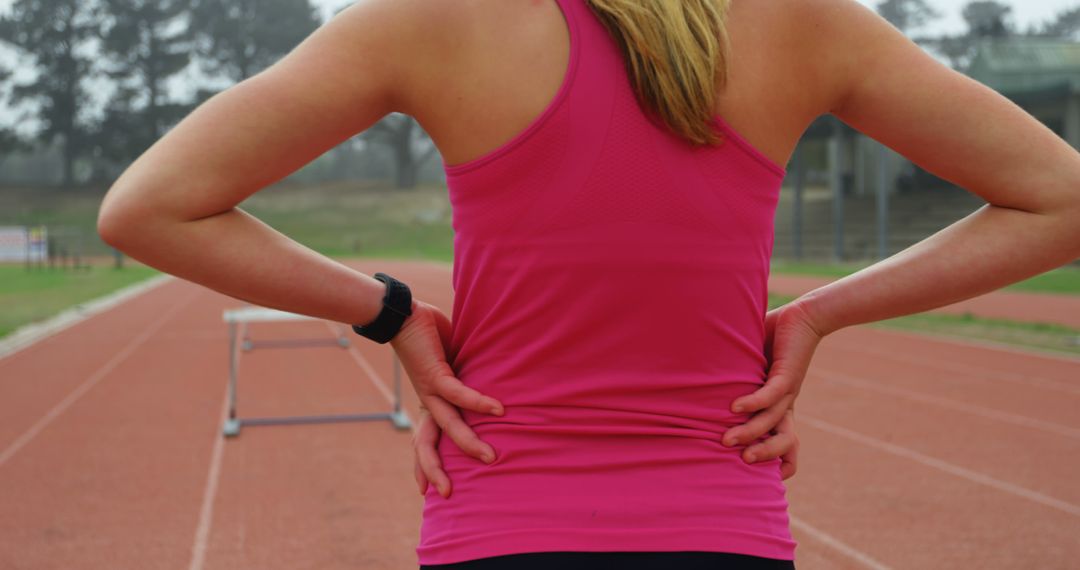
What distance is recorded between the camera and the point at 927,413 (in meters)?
8.02

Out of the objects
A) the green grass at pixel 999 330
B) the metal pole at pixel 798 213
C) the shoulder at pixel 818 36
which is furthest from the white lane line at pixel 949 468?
the metal pole at pixel 798 213

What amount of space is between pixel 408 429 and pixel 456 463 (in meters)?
6.55

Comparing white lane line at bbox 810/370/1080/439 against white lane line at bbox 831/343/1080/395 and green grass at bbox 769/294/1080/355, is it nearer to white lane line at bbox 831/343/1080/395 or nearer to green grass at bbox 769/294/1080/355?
white lane line at bbox 831/343/1080/395

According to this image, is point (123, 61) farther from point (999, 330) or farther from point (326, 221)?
point (999, 330)

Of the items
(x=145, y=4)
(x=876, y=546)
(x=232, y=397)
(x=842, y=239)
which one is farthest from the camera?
(x=145, y=4)

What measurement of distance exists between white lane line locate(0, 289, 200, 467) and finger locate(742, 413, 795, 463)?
6.31 metres

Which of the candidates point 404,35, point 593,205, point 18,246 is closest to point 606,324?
point 593,205

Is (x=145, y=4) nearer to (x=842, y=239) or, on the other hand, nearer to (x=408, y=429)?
(x=842, y=239)

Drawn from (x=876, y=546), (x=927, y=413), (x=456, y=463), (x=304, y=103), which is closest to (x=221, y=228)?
(x=304, y=103)

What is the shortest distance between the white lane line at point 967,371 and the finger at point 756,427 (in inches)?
332

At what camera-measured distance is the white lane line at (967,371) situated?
29.9ft

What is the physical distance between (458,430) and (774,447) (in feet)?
1.11

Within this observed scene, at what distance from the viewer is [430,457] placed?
1.26 m

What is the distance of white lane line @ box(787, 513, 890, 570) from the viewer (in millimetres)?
4625
